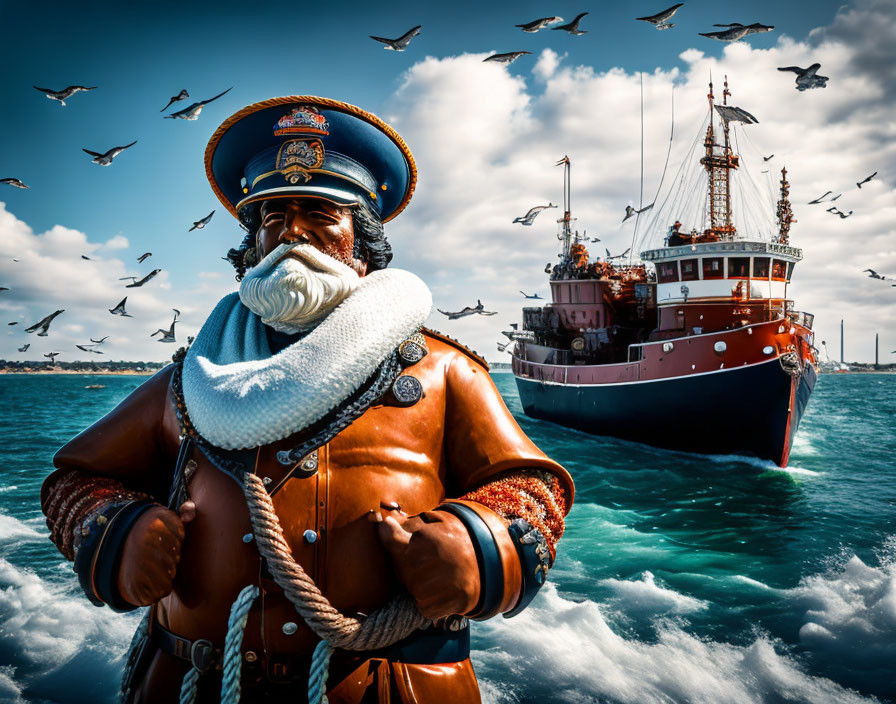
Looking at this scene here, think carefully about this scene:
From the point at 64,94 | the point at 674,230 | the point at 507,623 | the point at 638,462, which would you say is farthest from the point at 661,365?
the point at 64,94

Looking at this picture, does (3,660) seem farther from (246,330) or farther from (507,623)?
(246,330)

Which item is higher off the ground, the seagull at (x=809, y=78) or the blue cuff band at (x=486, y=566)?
the seagull at (x=809, y=78)

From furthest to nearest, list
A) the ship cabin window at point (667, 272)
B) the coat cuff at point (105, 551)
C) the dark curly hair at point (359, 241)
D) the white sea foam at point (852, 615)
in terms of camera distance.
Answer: the ship cabin window at point (667, 272) < the white sea foam at point (852, 615) < the dark curly hair at point (359, 241) < the coat cuff at point (105, 551)

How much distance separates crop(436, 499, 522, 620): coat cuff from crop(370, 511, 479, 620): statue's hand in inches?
0.7

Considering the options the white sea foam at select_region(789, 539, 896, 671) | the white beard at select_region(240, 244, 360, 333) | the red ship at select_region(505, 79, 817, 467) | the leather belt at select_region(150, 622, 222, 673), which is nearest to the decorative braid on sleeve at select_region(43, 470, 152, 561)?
the leather belt at select_region(150, 622, 222, 673)

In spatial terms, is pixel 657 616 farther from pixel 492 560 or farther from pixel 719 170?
pixel 719 170

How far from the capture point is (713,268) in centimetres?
1798

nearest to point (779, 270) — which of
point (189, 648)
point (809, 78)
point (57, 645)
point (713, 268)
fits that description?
point (713, 268)

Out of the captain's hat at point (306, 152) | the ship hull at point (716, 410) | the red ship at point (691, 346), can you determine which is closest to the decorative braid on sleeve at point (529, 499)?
the captain's hat at point (306, 152)

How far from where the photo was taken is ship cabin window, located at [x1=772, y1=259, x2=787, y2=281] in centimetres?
1827

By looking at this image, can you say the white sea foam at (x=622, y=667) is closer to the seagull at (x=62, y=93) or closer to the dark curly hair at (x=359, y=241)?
the dark curly hair at (x=359, y=241)

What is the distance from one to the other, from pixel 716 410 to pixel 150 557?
16.5m

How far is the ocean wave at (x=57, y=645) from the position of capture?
3535 millimetres

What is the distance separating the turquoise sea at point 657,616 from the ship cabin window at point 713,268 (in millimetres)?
9270
